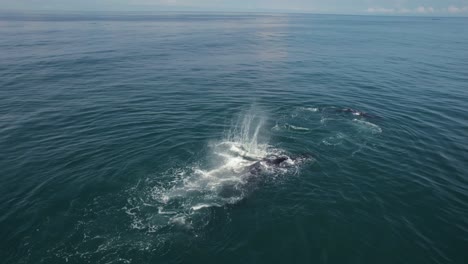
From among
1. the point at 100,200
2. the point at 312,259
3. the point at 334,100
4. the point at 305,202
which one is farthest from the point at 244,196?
the point at 334,100

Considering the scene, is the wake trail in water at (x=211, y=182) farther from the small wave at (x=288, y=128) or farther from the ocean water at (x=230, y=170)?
the small wave at (x=288, y=128)

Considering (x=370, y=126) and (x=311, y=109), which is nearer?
(x=370, y=126)

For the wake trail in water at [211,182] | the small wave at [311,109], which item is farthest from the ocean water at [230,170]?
the small wave at [311,109]

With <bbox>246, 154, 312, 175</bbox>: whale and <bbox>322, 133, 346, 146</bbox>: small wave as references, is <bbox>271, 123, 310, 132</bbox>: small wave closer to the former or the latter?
<bbox>322, 133, 346, 146</bbox>: small wave

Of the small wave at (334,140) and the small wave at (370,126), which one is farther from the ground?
the small wave at (370,126)

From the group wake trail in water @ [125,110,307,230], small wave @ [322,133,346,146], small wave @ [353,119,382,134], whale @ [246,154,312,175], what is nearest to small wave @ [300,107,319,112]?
small wave @ [353,119,382,134]

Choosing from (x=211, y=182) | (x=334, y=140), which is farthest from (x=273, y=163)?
(x=334, y=140)

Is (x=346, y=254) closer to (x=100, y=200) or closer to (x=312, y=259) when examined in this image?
(x=312, y=259)

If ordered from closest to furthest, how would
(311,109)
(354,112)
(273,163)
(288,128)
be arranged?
(273,163) < (288,128) < (354,112) < (311,109)

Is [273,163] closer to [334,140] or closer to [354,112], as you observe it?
[334,140]
